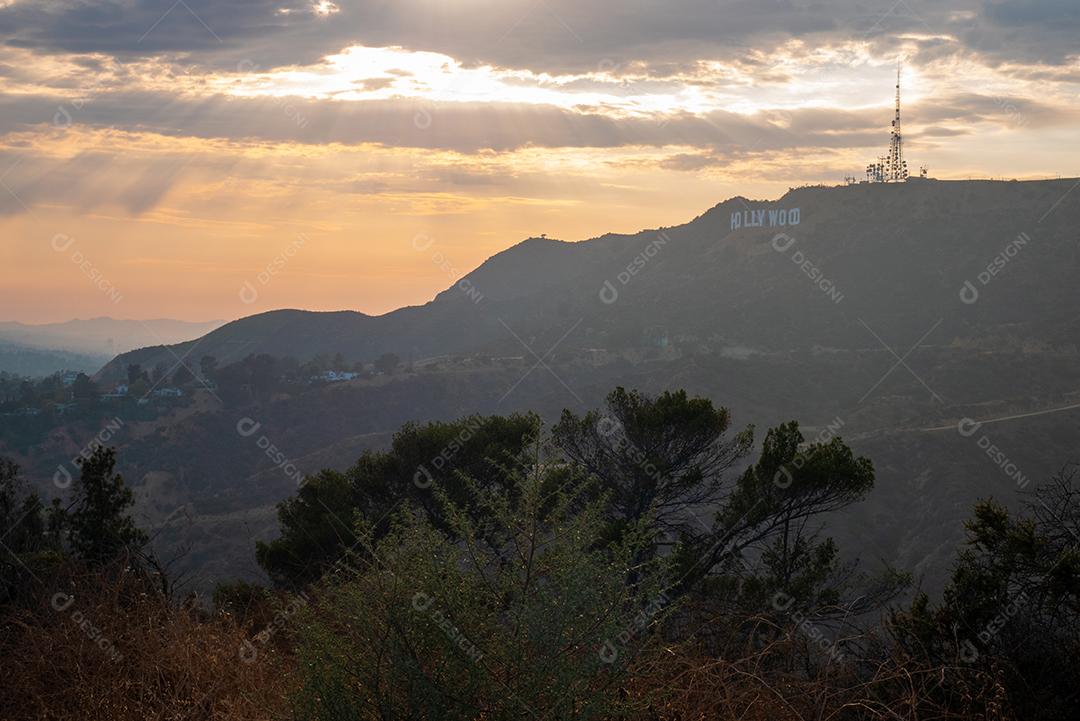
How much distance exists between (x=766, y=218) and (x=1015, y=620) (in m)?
109

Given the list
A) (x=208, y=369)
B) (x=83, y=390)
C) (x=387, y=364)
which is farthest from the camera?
(x=387, y=364)

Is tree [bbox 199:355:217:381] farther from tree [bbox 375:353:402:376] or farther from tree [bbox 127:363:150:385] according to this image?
tree [bbox 375:353:402:376]

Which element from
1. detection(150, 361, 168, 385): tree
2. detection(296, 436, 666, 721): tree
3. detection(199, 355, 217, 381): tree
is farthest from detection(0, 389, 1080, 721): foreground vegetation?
detection(150, 361, 168, 385): tree

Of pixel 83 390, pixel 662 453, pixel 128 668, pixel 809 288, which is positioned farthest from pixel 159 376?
pixel 128 668

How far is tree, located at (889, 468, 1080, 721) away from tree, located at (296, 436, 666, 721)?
2.31 metres

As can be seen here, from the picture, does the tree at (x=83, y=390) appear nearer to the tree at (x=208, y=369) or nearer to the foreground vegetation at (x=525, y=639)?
the tree at (x=208, y=369)

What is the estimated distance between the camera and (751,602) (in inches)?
470

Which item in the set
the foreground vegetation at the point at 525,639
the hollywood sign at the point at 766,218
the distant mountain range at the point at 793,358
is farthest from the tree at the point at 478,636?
the hollywood sign at the point at 766,218

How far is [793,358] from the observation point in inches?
3125

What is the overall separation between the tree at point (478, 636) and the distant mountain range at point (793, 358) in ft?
95.8

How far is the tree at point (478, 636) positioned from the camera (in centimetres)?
363

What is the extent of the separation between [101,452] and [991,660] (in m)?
14.0

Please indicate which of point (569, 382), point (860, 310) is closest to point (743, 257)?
point (860, 310)

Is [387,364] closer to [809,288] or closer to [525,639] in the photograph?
[809,288]
